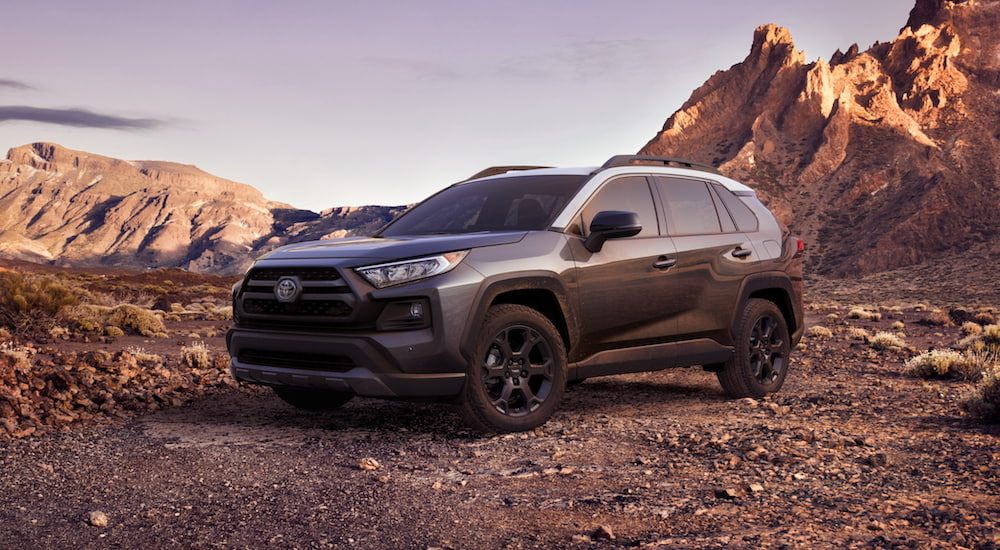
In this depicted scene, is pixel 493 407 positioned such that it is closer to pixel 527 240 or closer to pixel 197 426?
pixel 527 240

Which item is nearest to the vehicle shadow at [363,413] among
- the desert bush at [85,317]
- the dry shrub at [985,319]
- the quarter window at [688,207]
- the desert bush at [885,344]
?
the quarter window at [688,207]

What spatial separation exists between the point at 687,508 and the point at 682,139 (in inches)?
3634

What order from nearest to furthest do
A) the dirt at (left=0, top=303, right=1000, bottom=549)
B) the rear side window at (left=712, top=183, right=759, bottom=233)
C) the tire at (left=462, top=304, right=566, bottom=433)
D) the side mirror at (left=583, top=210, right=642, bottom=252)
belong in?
the dirt at (left=0, top=303, right=1000, bottom=549), the tire at (left=462, top=304, right=566, bottom=433), the side mirror at (left=583, top=210, right=642, bottom=252), the rear side window at (left=712, top=183, right=759, bottom=233)

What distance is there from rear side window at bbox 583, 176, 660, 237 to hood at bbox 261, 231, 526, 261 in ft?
2.92

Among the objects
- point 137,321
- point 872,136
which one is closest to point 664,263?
point 137,321

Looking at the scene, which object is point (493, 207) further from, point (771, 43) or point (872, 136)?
point (771, 43)

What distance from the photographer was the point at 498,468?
16.4 feet

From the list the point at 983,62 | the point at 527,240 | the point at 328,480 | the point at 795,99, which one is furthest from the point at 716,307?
the point at 983,62

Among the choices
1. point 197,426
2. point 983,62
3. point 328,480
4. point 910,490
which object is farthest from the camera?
point 983,62

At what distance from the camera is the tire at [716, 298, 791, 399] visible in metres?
7.64

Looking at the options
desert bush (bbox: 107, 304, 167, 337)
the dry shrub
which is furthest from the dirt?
the dry shrub

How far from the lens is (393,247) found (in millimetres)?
5762

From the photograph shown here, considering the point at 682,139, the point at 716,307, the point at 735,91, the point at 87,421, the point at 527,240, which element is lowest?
the point at 87,421

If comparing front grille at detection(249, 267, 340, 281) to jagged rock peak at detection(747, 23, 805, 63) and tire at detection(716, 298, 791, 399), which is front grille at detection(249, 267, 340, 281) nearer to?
tire at detection(716, 298, 791, 399)
